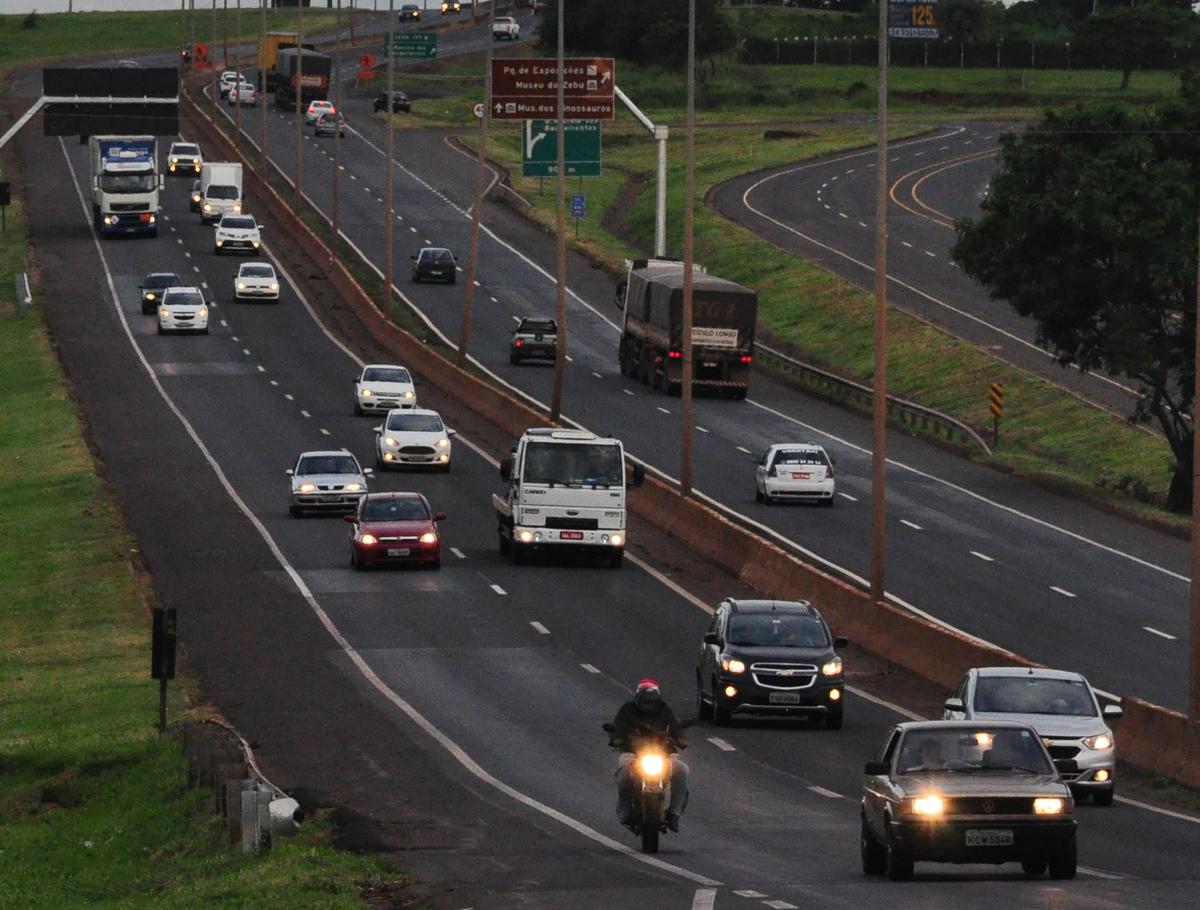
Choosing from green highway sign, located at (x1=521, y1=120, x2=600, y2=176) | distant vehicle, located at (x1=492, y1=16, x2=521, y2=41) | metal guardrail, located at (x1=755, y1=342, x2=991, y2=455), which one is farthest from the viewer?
distant vehicle, located at (x1=492, y1=16, x2=521, y2=41)

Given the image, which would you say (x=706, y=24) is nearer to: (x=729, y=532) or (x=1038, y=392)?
(x=1038, y=392)

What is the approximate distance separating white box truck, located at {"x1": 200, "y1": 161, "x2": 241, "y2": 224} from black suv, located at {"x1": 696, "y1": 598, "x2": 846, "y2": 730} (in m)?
85.5

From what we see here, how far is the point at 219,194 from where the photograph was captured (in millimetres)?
116188

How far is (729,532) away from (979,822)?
2975 centimetres

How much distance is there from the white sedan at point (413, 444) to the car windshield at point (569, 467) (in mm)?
13971

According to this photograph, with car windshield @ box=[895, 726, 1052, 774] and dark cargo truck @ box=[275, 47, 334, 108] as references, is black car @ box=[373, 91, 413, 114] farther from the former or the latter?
car windshield @ box=[895, 726, 1052, 774]

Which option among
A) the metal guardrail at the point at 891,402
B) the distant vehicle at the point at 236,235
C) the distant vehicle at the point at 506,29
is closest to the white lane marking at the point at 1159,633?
the metal guardrail at the point at 891,402

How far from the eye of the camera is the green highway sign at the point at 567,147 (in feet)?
292

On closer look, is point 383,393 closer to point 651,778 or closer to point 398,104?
point 651,778

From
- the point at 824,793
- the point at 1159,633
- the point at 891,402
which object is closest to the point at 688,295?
the point at 1159,633

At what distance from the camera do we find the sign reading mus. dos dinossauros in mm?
188375

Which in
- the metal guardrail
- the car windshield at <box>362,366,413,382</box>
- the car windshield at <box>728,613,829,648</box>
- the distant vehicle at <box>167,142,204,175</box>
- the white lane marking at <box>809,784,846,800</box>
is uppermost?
the car windshield at <box>728,613,829,648</box>

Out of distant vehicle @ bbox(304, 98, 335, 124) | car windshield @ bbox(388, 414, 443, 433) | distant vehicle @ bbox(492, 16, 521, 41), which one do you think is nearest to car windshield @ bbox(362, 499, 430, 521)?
car windshield @ bbox(388, 414, 443, 433)

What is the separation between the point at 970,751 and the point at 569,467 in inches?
1098
